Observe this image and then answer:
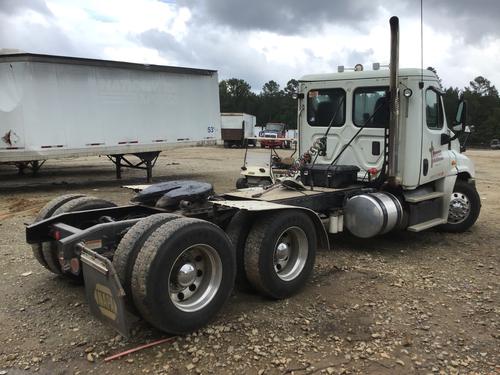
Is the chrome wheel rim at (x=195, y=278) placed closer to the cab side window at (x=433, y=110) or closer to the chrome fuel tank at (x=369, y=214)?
the chrome fuel tank at (x=369, y=214)

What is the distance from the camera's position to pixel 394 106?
6.46 meters

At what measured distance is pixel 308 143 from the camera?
25.1 feet

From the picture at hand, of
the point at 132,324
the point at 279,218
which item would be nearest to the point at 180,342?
the point at 132,324

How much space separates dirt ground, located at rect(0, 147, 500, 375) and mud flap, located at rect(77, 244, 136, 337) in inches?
11.4

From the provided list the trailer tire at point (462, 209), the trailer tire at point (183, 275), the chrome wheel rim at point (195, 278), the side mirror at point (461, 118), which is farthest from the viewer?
the trailer tire at point (462, 209)

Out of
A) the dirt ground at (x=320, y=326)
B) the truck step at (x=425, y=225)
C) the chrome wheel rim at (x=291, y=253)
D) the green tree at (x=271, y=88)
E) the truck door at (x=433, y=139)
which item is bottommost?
the dirt ground at (x=320, y=326)

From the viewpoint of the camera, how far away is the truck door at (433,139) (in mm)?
6770

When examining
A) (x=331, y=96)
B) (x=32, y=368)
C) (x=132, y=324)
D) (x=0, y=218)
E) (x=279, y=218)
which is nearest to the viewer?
(x=32, y=368)

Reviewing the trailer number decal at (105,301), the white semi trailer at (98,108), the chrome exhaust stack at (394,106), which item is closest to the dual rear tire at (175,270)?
the trailer number decal at (105,301)

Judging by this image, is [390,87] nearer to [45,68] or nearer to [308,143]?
[308,143]

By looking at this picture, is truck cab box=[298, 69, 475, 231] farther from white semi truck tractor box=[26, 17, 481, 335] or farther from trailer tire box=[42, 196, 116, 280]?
trailer tire box=[42, 196, 116, 280]

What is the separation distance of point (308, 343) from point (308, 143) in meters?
4.27

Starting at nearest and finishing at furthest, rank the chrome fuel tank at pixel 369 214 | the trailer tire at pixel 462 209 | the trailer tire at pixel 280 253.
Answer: the trailer tire at pixel 280 253
the chrome fuel tank at pixel 369 214
the trailer tire at pixel 462 209

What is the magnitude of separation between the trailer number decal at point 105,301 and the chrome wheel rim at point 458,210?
19.8ft
